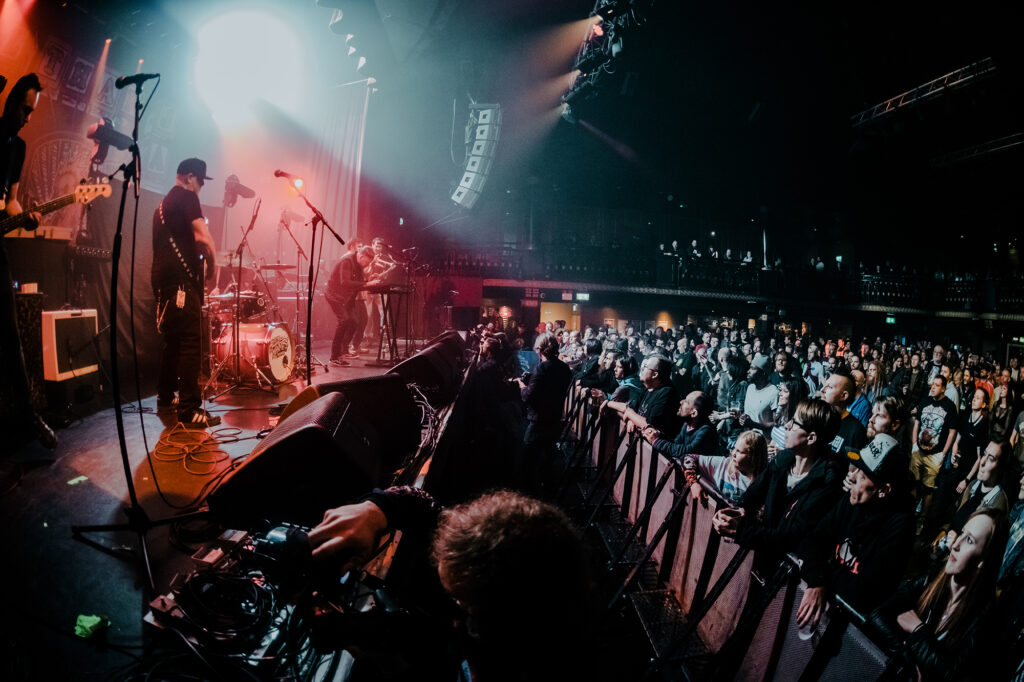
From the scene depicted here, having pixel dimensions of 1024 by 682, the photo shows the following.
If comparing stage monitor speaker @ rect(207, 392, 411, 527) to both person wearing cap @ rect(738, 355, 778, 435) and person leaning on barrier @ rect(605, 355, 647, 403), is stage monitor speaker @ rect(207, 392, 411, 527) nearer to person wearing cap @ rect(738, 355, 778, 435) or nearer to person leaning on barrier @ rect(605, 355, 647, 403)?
person leaning on barrier @ rect(605, 355, 647, 403)

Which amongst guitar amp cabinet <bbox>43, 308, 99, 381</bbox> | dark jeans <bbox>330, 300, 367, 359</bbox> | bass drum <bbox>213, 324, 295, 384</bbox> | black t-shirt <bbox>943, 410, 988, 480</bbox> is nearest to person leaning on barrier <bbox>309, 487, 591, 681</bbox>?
guitar amp cabinet <bbox>43, 308, 99, 381</bbox>

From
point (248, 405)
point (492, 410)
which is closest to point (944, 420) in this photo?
point (492, 410)

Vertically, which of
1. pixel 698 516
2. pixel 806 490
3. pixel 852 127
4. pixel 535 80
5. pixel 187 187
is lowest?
pixel 698 516

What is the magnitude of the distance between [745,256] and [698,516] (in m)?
22.8

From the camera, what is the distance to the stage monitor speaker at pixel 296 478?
1.71 meters

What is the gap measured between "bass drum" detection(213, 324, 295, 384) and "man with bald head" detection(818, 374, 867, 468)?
5752 millimetres

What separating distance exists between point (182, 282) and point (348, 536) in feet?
11.1

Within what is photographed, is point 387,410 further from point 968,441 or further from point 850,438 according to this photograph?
point 968,441

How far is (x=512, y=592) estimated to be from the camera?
0.78m

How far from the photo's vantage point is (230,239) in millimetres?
10289

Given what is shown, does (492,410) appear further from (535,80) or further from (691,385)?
(535,80)

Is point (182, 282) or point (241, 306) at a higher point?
point (182, 282)

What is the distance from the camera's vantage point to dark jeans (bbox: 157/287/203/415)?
338 centimetres

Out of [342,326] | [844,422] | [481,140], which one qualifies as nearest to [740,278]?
[481,140]
